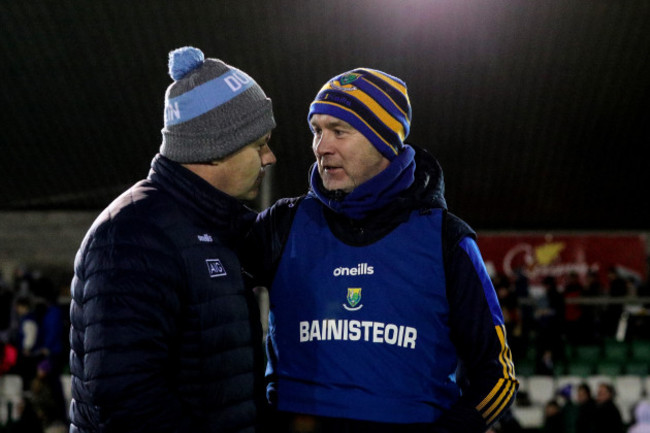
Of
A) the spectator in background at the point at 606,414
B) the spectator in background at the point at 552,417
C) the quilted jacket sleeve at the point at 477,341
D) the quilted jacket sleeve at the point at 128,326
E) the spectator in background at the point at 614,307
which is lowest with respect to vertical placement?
the spectator in background at the point at 614,307

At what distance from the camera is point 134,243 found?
1.52 metres

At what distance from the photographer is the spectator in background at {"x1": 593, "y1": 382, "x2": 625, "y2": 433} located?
7.91 meters

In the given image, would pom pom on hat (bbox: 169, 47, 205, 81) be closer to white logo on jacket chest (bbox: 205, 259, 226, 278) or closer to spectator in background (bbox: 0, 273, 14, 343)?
white logo on jacket chest (bbox: 205, 259, 226, 278)

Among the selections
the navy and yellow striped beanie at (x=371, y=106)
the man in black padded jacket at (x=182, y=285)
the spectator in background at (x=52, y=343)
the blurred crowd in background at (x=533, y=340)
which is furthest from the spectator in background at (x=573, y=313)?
the man in black padded jacket at (x=182, y=285)

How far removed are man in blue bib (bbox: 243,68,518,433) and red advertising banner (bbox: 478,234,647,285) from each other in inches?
545

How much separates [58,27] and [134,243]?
10.8 metres

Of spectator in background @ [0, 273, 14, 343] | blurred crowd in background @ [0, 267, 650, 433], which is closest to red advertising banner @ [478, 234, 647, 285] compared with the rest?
blurred crowd in background @ [0, 267, 650, 433]

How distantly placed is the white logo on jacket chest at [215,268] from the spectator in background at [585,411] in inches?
286

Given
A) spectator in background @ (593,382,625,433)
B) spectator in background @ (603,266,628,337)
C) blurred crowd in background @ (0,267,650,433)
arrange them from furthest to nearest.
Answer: spectator in background @ (603,266,628,337) < spectator in background @ (593,382,625,433) < blurred crowd in background @ (0,267,650,433)

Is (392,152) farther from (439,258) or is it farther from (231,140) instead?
(231,140)

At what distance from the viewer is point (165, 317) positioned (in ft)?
5.02

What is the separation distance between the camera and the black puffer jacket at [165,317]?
146cm

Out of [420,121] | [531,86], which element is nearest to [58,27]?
[420,121]

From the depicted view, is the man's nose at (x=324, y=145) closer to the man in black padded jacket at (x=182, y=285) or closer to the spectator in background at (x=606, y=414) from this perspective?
the man in black padded jacket at (x=182, y=285)
